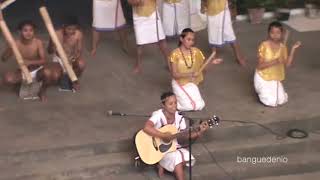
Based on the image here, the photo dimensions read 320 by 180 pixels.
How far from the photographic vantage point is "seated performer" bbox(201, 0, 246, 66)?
8.18 metres

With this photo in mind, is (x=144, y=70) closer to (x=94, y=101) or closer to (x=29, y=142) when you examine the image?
(x=94, y=101)

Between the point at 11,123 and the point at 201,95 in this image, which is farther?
the point at 201,95

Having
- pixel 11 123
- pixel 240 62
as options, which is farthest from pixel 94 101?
pixel 240 62

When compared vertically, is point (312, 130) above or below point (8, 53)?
below

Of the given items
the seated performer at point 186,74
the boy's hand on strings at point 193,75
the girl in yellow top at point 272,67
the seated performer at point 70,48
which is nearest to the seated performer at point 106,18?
the seated performer at point 70,48

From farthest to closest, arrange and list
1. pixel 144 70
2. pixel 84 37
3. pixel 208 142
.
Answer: pixel 84 37 < pixel 144 70 < pixel 208 142

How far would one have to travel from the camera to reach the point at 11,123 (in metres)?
Result: 6.98

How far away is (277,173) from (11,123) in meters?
2.58

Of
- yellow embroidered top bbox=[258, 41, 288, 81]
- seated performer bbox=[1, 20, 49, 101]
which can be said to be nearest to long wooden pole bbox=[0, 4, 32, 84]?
seated performer bbox=[1, 20, 49, 101]

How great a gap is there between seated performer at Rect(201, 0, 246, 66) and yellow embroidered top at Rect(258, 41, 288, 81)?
105cm

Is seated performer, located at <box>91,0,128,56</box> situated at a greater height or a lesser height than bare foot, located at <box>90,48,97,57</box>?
greater

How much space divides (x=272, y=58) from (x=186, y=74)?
89 centimetres

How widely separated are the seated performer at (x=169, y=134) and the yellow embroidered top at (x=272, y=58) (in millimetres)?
1298

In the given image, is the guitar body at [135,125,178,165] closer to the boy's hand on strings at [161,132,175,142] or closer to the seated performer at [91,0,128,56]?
the boy's hand on strings at [161,132,175,142]
